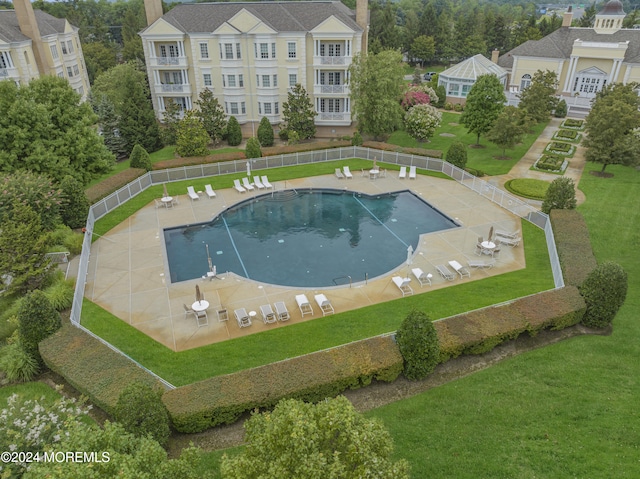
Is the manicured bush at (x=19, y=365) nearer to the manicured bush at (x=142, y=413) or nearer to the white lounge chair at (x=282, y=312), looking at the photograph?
the manicured bush at (x=142, y=413)

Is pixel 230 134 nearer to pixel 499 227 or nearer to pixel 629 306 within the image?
pixel 499 227

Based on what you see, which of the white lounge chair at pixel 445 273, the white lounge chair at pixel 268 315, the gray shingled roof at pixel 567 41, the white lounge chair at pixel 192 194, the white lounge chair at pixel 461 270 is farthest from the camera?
the gray shingled roof at pixel 567 41

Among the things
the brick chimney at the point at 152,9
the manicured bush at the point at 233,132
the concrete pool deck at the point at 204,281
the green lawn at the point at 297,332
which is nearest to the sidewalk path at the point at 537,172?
the concrete pool deck at the point at 204,281

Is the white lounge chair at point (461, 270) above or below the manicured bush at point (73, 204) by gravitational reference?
below

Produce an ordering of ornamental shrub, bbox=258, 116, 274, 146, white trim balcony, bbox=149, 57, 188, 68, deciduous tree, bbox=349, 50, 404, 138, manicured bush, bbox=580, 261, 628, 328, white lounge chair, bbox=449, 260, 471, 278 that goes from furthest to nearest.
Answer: white trim balcony, bbox=149, 57, 188, 68 → ornamental shrub, bbox=258, 116, 274, 146 → deciduous tree, bbox=349, 50, 404, 138 → white lounge chair, bbox=449, 260, 471, 278 → manicured bush, bbox=580, 261, 628, 328

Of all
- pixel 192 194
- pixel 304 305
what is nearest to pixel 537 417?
pixel 304 305

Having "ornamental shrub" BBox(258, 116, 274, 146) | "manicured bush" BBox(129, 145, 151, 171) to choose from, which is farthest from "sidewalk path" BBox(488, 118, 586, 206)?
"manicured bush" BBox(129, 145, 151, 171)

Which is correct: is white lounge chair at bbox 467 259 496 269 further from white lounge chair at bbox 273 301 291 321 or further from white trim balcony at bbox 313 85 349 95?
white trim balcony at bbox 313 85 349 95
